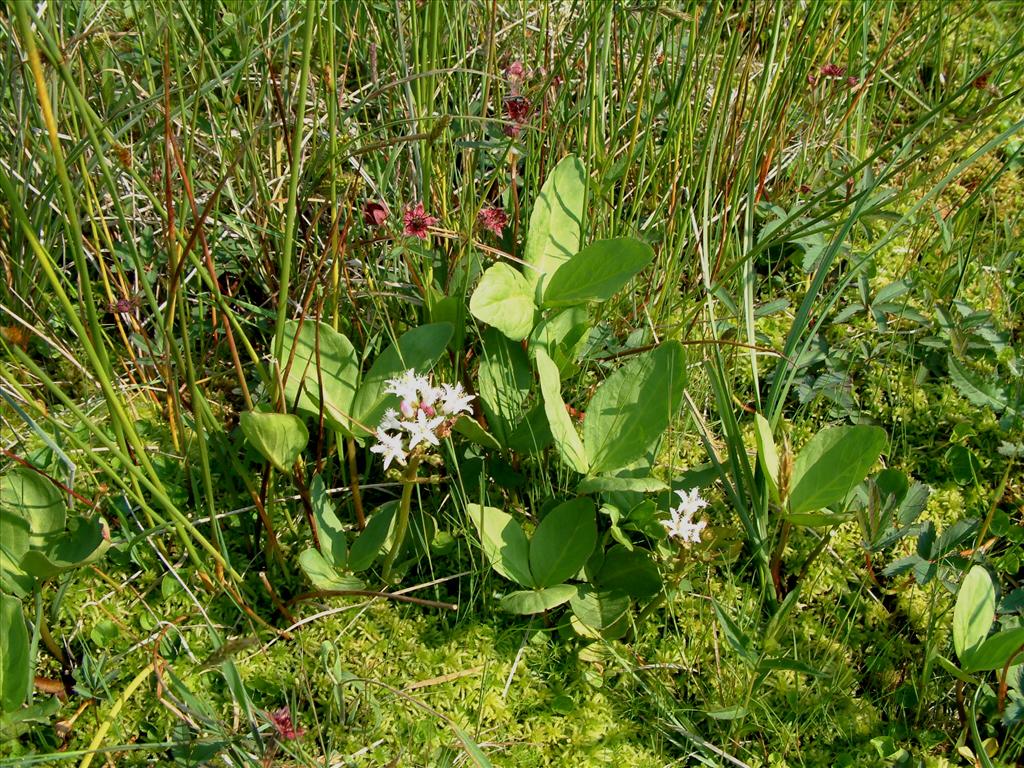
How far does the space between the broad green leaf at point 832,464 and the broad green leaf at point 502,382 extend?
422mm

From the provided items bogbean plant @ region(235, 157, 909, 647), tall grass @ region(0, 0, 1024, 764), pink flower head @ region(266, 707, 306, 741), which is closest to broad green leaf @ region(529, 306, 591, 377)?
bogbean plant @ region(235, 157, 909, 647)

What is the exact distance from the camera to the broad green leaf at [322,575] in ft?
4.12

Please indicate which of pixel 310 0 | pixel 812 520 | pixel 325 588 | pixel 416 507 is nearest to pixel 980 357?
pixel 812 520

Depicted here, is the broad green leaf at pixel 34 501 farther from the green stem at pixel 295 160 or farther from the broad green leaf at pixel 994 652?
the broad green leaf at pixel 994 652

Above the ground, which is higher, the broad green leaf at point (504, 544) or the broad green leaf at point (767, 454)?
the broad green leaf at point (767, 454)

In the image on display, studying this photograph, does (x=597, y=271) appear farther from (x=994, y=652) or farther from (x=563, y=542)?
(x=994, y=652)

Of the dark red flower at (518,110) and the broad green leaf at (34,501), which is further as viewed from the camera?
the dark red flower at (518,110)

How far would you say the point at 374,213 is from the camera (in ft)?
4.59

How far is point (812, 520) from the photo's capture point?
131 centimetres

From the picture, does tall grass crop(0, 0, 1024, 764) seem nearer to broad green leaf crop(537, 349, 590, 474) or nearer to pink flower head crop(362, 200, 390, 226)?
pink flower head crop(362, 200, 390, 226)

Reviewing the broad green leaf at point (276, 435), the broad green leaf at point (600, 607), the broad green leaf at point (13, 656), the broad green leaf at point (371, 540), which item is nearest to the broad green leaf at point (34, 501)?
the broad green leaf at point (13, 656)

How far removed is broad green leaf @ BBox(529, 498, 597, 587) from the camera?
1.29 meters

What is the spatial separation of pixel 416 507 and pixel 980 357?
3.40 feet

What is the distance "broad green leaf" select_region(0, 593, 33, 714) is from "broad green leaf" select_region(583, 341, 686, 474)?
0.76 metres
